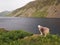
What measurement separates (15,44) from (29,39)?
3.57m

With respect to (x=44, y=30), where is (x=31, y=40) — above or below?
below

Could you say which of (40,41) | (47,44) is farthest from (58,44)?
(40,41)

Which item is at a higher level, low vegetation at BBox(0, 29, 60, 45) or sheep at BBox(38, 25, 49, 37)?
sheep at BBox(38, 25, 49, 37)

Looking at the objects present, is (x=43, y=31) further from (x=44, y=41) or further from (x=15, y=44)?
(x=15, y=44)

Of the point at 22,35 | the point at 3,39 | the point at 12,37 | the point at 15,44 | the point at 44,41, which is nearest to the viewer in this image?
the point at 15,44

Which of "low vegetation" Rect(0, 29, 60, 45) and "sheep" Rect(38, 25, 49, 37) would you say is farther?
"sheep" Rect(38, 25, 49, 37)

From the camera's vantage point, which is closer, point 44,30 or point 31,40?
point 31,40

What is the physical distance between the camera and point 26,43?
21812 mm

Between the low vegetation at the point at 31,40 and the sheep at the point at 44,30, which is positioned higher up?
the sheep at the point at 44,30

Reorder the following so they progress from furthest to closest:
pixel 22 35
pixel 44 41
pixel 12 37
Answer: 1. pixel 22 35
2. pixel 12 37
3. pixel 44 41

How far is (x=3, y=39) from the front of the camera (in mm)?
24641

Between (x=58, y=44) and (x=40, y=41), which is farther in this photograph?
(x=40, y=41)

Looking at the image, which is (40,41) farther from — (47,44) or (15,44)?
(15,44)

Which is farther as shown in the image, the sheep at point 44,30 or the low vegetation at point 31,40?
the sheep at point 44,30
